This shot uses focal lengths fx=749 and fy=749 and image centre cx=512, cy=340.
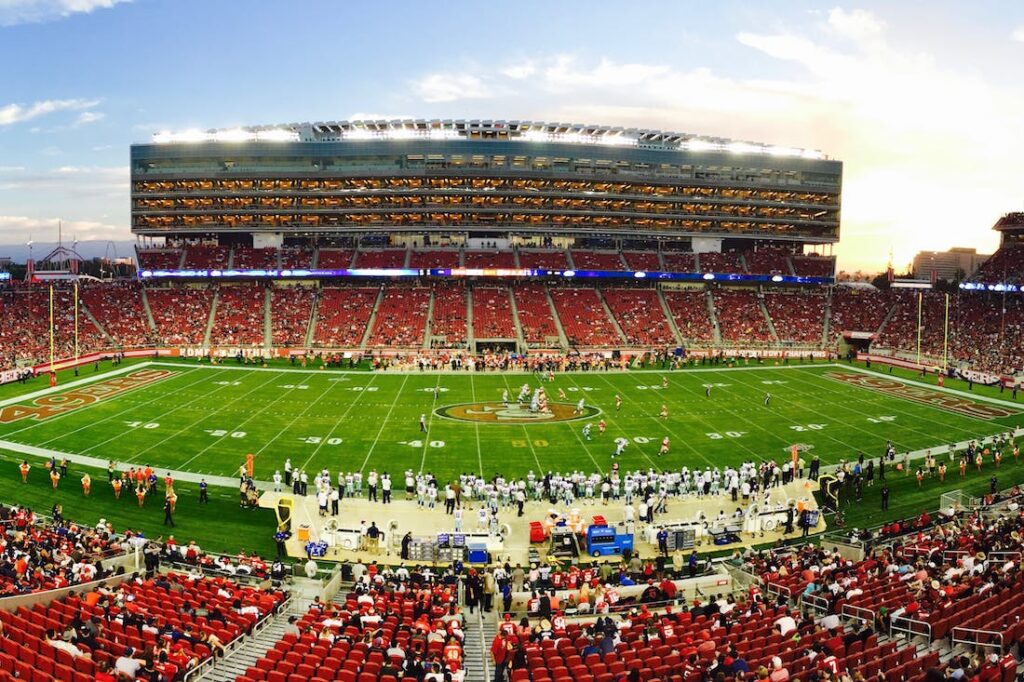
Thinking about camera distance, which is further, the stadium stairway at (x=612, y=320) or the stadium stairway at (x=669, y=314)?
the stadium stairway at (x=669, y=314)

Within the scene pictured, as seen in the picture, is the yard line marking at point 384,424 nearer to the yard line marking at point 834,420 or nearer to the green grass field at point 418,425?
the green grass field at point 418,425

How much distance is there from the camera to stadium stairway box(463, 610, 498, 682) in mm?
13516

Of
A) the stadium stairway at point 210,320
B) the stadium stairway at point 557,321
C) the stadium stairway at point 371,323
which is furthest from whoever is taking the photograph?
the stadium stairway at point 557,321

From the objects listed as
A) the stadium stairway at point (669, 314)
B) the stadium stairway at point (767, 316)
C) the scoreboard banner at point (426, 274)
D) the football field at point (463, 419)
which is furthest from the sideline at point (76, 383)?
the stadium stairway at point (767, 316)

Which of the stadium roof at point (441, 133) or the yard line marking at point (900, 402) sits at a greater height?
the stadium roof at point (441, 133)

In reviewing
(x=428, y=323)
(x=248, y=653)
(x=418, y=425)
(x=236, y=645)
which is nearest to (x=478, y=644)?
(x=248, y=653)

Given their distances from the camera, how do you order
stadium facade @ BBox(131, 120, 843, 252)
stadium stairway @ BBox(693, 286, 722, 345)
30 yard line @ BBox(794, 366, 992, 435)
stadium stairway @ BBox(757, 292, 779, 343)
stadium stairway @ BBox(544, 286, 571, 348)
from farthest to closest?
stadium facade @ BBox(131, 120, 843, 252) < stadium stairway @ BBox(757, 292, 779, 343) < stadium stairway @ BBox(693, 286, 722, 345) < stadium stairway @ BBox(544, 286, 571, 348) < 30 yard line @ BBox(794, 366, 992, 435)

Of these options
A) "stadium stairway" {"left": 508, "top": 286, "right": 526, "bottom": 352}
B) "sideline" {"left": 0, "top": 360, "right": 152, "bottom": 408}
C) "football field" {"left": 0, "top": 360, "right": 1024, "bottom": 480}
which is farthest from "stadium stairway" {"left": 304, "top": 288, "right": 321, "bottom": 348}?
"stadium stairway" {"left": 508, "top": 286, "right": 526, "bottom": 352}

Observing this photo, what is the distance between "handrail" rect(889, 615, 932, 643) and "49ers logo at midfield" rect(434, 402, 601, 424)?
Answer: 25.3 meters

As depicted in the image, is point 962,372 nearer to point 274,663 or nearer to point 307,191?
point 274,663

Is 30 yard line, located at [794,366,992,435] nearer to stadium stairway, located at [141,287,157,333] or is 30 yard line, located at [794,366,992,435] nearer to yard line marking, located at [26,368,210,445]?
yard line marking, located at [26,368,210,445]

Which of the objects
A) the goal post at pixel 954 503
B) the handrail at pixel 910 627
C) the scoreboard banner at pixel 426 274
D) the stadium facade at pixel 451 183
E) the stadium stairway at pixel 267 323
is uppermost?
the stadium facade at pixel 451 183

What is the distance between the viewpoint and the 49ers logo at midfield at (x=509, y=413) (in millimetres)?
38906

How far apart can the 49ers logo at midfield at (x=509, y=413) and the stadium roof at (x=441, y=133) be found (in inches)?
1826
